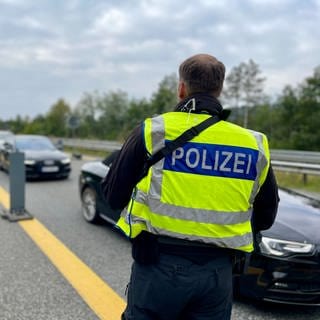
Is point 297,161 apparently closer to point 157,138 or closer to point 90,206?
point 90,206

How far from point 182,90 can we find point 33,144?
11996 mm

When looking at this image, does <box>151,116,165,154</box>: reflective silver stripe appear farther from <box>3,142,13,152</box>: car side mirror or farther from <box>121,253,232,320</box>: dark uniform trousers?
<box>3,142,13,152</box>: car side mirror

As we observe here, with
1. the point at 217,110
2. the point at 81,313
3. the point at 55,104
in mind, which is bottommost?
the point at 81,313

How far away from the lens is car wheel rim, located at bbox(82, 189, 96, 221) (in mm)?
6473

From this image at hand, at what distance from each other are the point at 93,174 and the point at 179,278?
501 cm

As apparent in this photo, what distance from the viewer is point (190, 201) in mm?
1667

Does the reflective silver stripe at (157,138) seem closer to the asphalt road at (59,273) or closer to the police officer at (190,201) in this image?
the police officer at (190,201)

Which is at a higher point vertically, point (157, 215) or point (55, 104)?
point (55, 104)

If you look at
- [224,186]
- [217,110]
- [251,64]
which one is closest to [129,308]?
[224,186]

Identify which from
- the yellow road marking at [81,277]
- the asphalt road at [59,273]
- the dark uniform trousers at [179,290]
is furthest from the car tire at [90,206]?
the dark uniform trousers at [179,290]

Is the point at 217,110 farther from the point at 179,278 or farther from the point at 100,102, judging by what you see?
the point at 100,102

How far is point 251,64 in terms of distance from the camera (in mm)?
56469

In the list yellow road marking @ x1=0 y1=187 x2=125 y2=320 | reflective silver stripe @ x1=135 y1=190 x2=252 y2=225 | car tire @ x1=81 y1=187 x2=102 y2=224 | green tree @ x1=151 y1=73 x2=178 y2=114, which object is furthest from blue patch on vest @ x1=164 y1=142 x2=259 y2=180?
green tree @ x1=151 y1=73 x2=178 y2=114

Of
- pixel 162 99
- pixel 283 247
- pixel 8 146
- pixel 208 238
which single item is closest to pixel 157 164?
pixel 208 238
